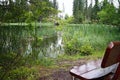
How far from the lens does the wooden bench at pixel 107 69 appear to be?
1.76m

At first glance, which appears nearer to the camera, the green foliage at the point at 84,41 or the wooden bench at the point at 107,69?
the wooden bench at the point at 107,69

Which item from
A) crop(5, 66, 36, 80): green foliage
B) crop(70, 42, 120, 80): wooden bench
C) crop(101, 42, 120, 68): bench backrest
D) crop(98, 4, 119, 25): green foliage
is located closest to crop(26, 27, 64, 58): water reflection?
crop(5, 66, 36, 80): green foliage

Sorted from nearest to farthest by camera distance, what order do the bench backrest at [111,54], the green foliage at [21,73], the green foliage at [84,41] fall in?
the bench backrest at [111,54]
the green foliage at [21,73]
the green foliage at [84,41]

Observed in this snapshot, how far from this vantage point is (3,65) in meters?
3.91

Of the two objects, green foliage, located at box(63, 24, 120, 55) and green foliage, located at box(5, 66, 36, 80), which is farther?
green foliage, located at box(63, 24, 120, 55)

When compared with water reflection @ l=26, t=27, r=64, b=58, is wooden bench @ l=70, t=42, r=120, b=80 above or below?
above

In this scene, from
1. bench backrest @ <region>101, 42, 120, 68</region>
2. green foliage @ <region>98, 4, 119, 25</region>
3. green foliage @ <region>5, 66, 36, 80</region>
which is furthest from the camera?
green foliage @ <region>98, 4, 119, 25</region>

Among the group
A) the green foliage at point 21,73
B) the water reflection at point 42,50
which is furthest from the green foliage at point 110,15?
the green foliage at point 21,73

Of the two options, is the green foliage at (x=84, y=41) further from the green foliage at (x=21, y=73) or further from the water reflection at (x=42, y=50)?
the green foliage at (x=21, y=73)

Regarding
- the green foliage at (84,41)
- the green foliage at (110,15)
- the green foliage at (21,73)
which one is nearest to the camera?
the green foliage at (21,73)

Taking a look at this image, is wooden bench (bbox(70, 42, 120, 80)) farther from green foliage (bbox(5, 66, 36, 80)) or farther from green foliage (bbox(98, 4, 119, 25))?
green foliage (bbox(98, 4, 119, 25))

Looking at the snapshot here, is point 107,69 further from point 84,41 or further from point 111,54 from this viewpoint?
point 84,41

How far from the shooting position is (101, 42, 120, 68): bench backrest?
1.74 meters

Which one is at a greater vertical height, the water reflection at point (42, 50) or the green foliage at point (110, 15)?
the green foliage at point (110, 15)
